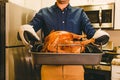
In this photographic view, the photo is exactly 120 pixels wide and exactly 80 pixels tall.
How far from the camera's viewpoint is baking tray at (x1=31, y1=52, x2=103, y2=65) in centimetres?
97

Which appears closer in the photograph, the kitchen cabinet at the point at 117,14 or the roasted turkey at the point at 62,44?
the roasted turkey at the point at 62,44

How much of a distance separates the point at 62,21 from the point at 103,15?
98cm

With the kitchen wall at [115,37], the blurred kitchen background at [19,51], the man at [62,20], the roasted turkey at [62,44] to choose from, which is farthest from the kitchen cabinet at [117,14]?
the roasted turkey at [62,44]

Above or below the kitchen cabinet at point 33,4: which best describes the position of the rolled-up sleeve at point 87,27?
below

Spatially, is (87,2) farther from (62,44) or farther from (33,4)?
(62,44)

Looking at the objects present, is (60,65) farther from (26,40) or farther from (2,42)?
(2,42)

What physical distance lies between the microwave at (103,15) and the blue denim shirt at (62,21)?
33.4 inches

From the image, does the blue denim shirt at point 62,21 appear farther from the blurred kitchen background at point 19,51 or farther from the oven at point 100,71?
the oven at point 100,71

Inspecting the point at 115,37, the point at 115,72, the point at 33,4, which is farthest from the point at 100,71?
the point at 33,4

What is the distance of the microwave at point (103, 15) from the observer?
2.22 metres

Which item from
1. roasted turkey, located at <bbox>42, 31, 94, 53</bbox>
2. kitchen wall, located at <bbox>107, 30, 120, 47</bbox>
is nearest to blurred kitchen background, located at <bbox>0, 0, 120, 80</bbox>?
kitchen wall, located at <bbox>107, 30, 120, 47</bbox>

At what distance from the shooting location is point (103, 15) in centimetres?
226

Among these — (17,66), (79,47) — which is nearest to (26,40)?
(79,47)

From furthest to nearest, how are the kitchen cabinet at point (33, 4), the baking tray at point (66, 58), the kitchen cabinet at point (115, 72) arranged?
the kitchen cabinet at point (33, 4)
the kitchen cabinet at point (115, 72)
the baking tray at point (66, 58)
